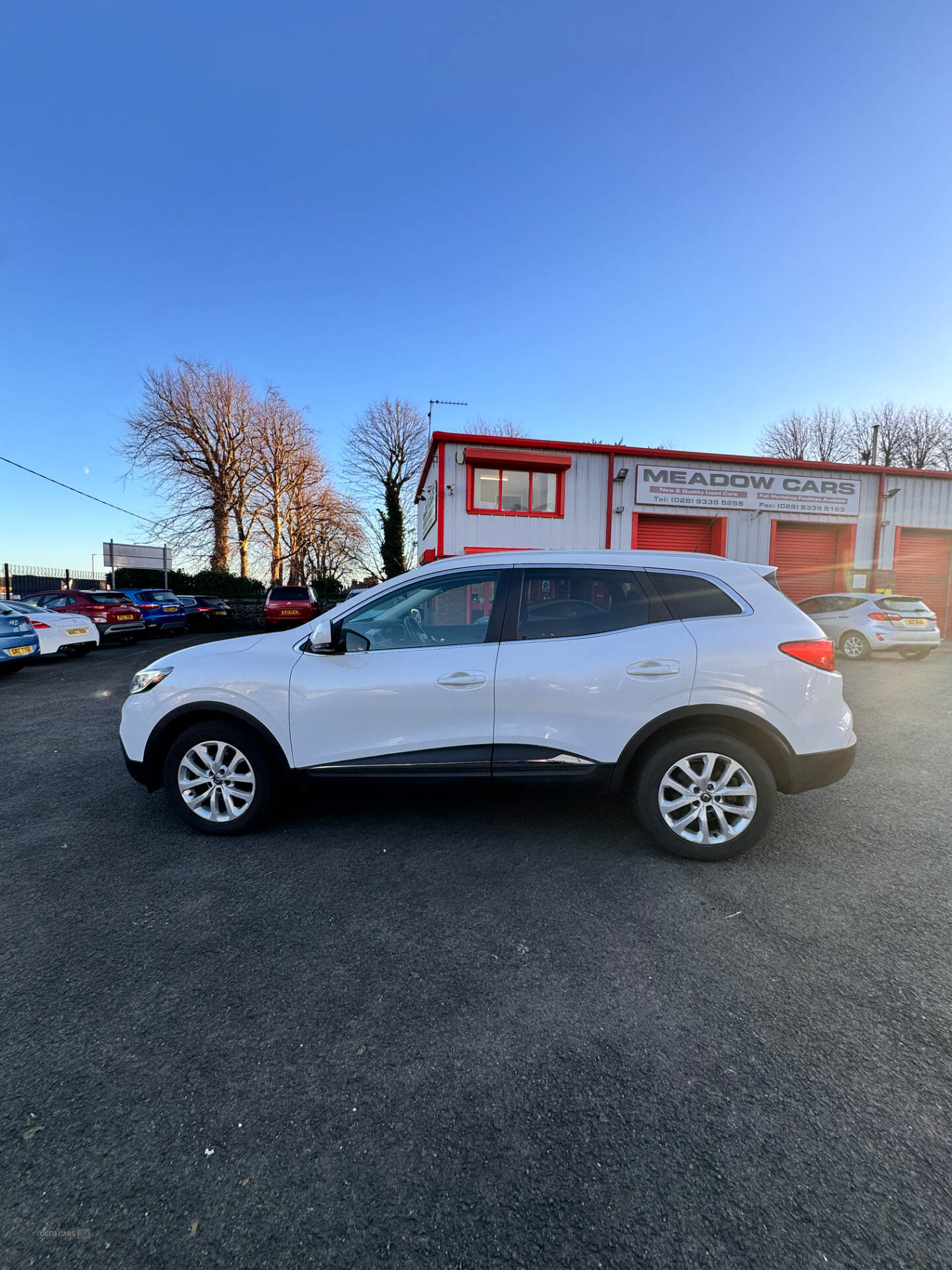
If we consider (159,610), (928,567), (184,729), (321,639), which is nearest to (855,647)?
(928,567)

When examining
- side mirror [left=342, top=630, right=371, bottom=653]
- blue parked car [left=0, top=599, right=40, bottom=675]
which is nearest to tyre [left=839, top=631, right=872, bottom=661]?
side mirror [left=342, top=630, right=371, bottom=653]

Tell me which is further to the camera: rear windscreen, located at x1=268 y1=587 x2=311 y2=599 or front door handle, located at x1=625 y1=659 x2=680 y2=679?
rear windscreen, located at x1=268 y1=587 x2=311 y2=599

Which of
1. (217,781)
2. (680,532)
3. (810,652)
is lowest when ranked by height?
(217,781)

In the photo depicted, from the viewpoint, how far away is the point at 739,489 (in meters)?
16.7

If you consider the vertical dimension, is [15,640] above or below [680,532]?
below

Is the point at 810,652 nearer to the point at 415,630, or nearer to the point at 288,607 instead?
the point at 415,630

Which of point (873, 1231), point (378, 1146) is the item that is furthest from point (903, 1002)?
point (378, 1146)

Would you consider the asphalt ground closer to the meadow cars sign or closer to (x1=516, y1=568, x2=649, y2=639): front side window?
(x1=516, y1=568, x2=649, y2=639): front side window

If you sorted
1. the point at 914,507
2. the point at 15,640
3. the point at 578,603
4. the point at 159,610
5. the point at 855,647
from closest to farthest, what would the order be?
the point at 578,603 < the point at 15,640 < the point at 855,647 < the point at 914,507 < the point at 159,610

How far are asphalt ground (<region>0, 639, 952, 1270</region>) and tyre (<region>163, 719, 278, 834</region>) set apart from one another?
170 millimetres

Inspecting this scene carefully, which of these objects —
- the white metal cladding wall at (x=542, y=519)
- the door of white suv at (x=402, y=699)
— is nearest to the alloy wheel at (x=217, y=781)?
the door of white suv at (x=402, y=699)

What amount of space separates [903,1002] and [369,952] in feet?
6.88

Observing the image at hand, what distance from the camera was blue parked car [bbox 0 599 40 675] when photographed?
31.2 feet

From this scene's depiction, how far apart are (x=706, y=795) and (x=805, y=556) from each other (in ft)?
57.1
